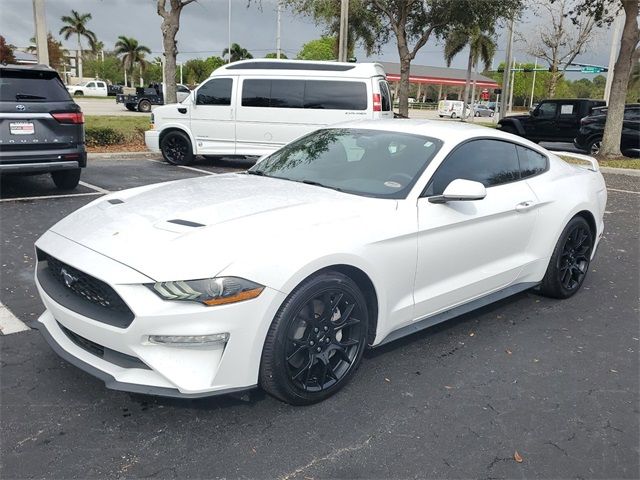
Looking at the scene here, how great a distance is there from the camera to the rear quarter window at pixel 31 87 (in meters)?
7.19

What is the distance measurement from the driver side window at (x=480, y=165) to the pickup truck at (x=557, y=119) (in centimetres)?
1775

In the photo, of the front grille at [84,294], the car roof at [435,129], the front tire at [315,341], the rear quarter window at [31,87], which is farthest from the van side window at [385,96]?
the front grille at [84,294]

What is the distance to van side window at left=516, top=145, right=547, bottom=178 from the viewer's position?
4512 mm

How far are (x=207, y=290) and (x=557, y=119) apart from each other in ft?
67.3

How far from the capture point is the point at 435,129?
4.19m

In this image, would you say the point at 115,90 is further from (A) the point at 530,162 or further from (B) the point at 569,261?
(B) the point at 569,261

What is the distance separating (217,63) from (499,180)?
96.8 meters

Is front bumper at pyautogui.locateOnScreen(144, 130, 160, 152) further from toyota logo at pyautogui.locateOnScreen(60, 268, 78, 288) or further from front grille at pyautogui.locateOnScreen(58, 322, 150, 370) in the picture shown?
front grille at pyautogui.locateOnScreen(58, 322, 150, 370)

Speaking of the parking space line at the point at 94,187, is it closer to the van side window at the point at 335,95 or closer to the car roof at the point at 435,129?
the van side window at the point at 335,95

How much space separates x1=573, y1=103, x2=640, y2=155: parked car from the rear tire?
1514 cm

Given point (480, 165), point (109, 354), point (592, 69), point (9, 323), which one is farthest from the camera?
point (592, 69)

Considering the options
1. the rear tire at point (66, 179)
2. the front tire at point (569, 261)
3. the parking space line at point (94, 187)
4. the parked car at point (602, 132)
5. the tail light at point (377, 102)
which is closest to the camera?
the front tire at point (569, 261)

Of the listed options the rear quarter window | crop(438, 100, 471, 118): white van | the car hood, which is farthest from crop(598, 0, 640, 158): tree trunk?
crop(438, 100, 471, 118): white van

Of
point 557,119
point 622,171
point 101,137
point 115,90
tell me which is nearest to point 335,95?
point 101,137
